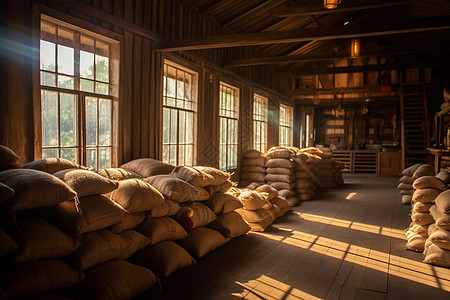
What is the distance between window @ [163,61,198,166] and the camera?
6.51 meters

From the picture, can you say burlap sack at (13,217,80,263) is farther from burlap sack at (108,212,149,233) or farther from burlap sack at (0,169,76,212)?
burlap sack at (108,212,149,233)

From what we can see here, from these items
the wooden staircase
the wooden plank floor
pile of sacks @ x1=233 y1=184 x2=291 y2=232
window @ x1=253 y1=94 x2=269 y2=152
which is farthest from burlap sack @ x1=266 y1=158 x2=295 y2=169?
the wooden staircase

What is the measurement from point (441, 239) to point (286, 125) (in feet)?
35.1

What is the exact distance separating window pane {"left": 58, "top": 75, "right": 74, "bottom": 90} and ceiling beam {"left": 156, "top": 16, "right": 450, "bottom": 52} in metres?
1.70

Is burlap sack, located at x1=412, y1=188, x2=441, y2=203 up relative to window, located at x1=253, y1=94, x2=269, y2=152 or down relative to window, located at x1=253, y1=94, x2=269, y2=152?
down

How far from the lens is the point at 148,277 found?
10.3 ft

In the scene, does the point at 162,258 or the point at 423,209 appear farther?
the point at 423,209

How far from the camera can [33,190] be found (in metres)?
2.53

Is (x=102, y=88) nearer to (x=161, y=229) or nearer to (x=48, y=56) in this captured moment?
(x=48, y=56)

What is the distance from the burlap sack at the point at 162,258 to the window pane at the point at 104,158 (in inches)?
73.0

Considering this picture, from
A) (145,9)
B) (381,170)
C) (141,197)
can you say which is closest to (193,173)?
(141,197)

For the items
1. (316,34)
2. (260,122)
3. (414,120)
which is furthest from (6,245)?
(414,120)

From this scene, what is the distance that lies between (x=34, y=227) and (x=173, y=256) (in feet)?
4.68

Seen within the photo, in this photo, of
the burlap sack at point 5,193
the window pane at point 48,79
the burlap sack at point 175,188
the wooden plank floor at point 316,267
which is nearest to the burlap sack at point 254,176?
the wooden plank floor at point 316,267
